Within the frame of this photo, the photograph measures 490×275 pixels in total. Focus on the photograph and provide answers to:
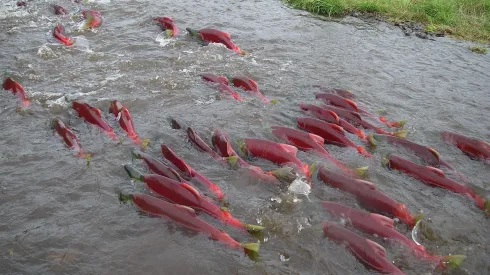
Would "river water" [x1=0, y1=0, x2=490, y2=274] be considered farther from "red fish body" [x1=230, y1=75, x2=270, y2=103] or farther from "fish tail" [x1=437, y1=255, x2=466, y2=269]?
"red fish body" [x1=230, y1=75, x2=270, y2=103]

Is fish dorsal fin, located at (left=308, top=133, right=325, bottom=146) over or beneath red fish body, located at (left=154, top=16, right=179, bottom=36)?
beneath

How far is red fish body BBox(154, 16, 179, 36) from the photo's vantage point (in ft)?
34.1

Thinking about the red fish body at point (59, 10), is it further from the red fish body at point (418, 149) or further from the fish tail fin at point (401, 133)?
the fish tail fin at point (401, 133)

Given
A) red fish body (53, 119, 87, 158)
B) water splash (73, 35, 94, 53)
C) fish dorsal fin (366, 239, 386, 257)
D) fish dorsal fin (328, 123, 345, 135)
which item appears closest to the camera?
fish dorsal fin (366, 239, 386, 257)

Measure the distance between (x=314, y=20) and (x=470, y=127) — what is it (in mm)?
6333


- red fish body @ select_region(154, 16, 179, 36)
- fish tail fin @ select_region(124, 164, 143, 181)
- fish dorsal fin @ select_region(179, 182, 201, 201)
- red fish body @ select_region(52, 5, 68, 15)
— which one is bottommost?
fish tail fin @ select_region(124, 164, 143, 181)

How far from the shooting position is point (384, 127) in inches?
291

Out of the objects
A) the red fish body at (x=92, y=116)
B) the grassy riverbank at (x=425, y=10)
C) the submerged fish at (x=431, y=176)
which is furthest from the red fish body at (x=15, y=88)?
the grassy riverbank at (x=425, y=10)

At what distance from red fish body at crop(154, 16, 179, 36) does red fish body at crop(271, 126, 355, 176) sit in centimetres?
509

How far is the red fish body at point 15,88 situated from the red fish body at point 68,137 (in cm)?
134

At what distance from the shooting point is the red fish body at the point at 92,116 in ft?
21.5

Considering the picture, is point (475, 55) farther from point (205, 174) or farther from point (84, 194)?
point (84, 194)

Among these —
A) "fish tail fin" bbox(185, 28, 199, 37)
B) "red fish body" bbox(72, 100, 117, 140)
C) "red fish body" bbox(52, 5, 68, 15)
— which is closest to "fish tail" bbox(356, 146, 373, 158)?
"red fish body" bbox(72, 100, 117, 140)

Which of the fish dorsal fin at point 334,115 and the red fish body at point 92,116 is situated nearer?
the red fish body at point 92,116
